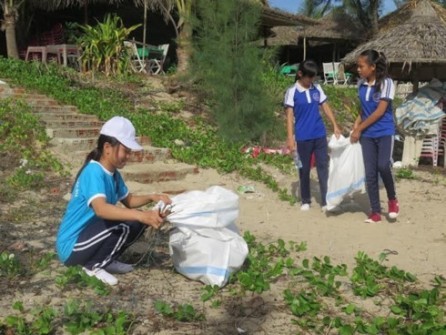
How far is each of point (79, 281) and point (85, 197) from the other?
535mm

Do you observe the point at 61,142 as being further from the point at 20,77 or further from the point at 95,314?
the point at 95,314

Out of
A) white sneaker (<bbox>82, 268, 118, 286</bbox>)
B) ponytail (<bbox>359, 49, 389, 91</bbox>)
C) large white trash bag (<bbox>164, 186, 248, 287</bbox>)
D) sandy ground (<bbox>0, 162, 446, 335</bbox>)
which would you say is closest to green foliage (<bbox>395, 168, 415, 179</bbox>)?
sandy ground (<bbox>0, 162, 446, 335</bbox>)

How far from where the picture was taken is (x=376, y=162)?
5.32 meters

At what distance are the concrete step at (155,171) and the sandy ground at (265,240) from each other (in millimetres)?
107

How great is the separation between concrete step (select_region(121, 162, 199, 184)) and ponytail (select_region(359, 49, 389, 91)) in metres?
2.97

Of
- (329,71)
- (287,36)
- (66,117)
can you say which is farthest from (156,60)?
(287,36)

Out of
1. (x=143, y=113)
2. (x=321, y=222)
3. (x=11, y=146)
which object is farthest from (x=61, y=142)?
(x=321, y=222)

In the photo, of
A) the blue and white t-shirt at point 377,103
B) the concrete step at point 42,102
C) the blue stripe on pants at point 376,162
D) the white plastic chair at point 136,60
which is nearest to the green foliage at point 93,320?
the blue stripe on pants at point 376,162

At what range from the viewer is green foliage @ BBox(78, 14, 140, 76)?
1157 centimetres

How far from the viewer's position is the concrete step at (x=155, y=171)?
272 inches

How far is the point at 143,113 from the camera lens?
31.3 ft

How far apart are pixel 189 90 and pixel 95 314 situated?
8.68 m

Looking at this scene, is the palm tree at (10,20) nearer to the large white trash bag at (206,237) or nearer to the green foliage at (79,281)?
the green foliage at (79,281)

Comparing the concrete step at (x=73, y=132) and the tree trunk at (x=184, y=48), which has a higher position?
the tree trunk at (x=184, y=48)
